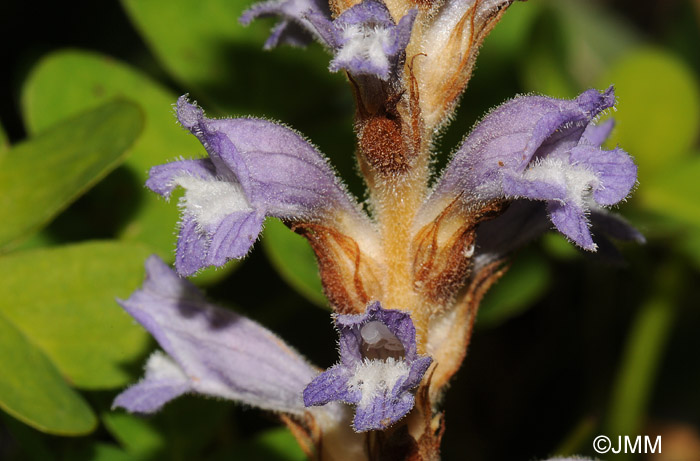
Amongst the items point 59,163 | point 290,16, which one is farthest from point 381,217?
point 59,163

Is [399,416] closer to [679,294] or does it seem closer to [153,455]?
[153,455]

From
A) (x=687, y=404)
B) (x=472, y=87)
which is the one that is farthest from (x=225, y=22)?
(x=687, y=404)

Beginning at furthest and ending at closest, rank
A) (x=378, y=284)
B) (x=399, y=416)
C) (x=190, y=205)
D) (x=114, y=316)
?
(x=114, y=316) < (x=378, y=284) < (x=190, y=205) < (x=399, y=416)

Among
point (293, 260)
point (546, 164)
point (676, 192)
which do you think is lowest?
point (293, 260)

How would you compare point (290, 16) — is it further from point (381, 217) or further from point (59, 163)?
point (59, 163)

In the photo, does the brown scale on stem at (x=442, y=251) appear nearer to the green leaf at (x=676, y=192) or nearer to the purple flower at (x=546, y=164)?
the purple flower at (x=546, y=164)

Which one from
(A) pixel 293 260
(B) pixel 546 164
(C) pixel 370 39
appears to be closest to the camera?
(C) pixel 370 39

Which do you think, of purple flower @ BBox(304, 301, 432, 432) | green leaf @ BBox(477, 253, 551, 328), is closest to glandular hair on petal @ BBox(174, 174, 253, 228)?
purple flower @ BBox(304, 301, 432, 432)
